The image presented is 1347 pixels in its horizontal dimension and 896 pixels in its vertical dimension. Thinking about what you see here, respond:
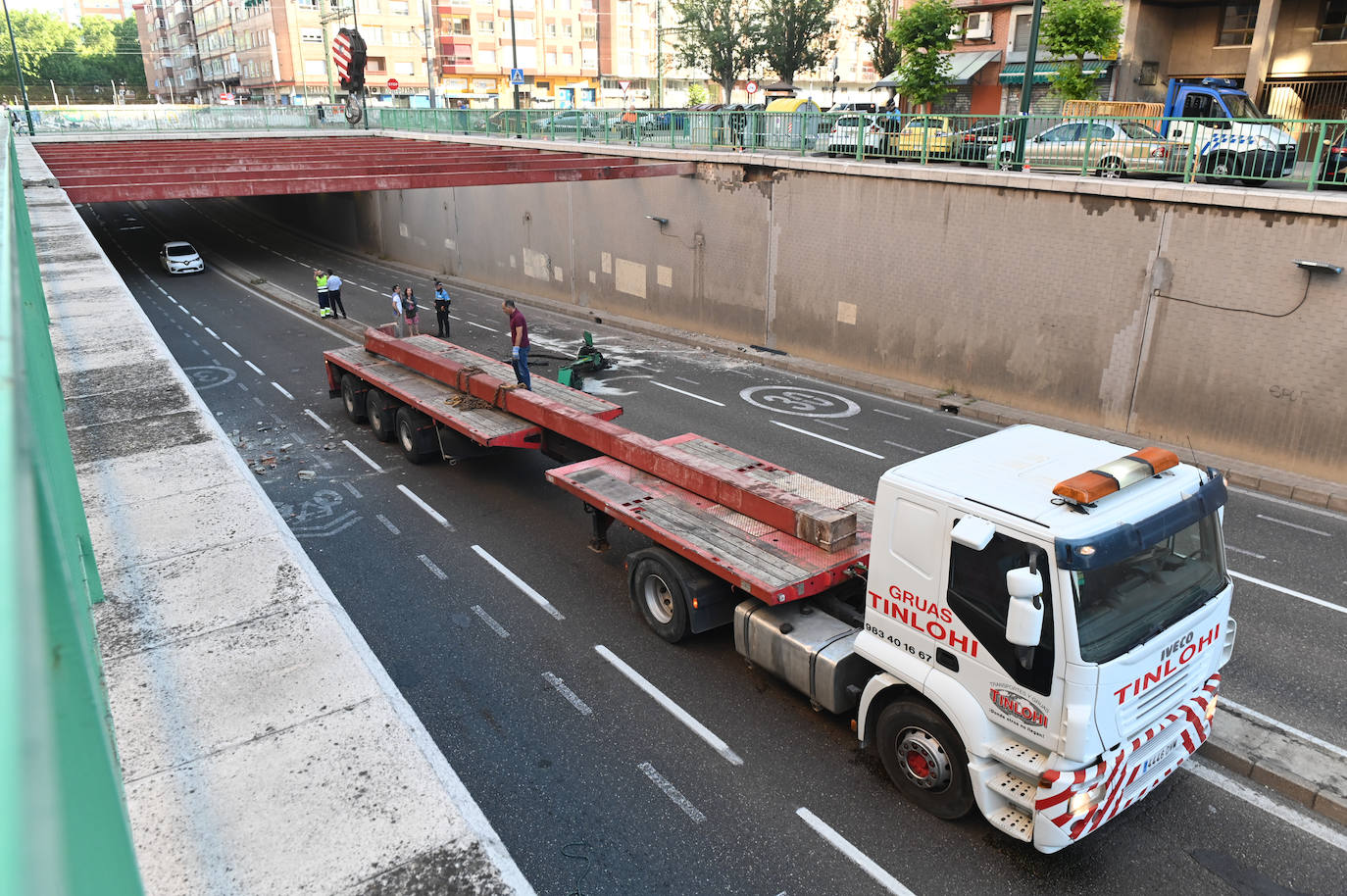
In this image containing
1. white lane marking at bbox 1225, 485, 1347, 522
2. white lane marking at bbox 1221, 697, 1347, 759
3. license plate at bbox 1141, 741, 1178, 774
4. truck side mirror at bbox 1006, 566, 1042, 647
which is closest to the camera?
truck side mirror at bbox 1006, 566, 1042, 647

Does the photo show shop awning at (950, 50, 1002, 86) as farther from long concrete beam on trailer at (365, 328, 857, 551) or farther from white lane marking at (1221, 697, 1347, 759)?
white lane marking at (1221, 697, 1347, 759)

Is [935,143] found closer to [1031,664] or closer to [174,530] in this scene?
[1031,664]

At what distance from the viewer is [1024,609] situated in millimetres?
6074

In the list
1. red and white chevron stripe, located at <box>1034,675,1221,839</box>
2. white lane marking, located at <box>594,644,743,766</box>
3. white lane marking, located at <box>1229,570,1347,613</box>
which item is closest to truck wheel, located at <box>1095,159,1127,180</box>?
white lane marking, located at <box>1229,570,1347,613</box>

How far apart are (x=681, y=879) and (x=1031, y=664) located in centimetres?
310

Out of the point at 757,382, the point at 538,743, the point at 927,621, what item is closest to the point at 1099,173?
the point at 757,382

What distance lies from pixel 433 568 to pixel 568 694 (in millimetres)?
3710

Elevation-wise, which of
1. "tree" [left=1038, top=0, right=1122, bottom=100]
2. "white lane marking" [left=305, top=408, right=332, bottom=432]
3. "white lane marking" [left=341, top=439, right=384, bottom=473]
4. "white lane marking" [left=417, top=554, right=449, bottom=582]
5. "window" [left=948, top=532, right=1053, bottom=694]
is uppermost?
"tree" [left=1038, top=0, right=1122, bottom=100]

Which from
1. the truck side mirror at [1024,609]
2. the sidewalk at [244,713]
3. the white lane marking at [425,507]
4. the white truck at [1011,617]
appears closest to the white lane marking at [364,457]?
the white lane marking at [425,507]

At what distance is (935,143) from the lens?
20484 millimetres

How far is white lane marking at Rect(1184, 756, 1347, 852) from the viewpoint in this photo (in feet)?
24.4

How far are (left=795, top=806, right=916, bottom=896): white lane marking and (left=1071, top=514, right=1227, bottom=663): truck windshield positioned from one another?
2.31 meters

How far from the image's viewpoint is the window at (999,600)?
249 inches

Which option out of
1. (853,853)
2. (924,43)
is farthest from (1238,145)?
(924,43)
